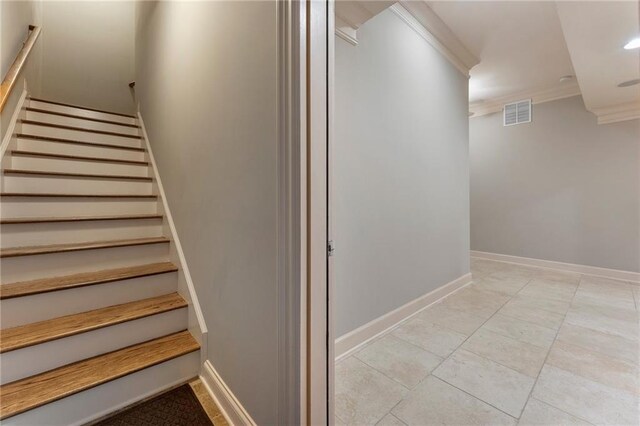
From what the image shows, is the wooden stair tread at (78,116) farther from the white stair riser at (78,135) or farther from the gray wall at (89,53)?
A: the gray wall at (89,53)

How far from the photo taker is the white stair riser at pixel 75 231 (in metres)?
1.69

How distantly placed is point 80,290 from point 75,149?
5.75ft

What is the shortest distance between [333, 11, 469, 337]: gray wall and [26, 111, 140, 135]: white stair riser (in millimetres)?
2809

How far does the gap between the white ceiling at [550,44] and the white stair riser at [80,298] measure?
3186 millimetres

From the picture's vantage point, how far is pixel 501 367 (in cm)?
167

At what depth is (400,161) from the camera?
227 centimetres

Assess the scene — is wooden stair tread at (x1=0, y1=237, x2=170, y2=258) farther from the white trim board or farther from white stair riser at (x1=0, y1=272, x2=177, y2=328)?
the white trim board

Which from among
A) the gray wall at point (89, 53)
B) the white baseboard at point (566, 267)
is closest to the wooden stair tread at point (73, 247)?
the gray wall at point (89, 53)

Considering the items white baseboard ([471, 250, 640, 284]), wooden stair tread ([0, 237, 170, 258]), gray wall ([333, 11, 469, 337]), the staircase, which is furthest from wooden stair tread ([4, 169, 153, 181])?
white baseboard ([471, 250, 640, 284])

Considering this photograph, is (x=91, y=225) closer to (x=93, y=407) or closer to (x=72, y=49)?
(x=93, y=407)

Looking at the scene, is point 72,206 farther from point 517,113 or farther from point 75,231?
point 517,113

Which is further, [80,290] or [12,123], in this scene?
[12,123]

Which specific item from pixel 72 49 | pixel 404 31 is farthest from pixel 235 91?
pixel 72 49

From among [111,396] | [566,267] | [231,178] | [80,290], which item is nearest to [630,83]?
[566,267]
